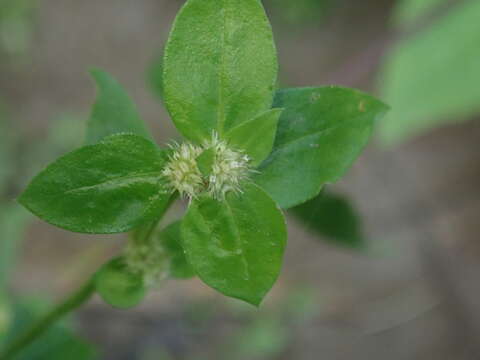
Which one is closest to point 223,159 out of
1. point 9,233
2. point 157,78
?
point 157,78

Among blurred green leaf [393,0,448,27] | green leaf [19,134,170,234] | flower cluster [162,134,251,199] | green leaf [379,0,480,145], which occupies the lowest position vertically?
green leaf [19,134,170,234]

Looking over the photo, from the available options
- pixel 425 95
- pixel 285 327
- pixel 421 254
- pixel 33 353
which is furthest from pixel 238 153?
pixel 421 254

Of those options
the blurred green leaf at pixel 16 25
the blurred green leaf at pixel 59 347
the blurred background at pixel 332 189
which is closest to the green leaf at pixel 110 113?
the blurred green leaf at pixel 59 347

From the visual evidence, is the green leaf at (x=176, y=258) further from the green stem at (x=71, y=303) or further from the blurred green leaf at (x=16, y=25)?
the blurred green leaf at (x=16, y=25)

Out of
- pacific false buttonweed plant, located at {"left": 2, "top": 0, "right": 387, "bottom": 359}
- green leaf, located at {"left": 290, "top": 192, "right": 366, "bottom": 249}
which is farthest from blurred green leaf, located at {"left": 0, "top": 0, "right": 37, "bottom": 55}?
pacific false buttonweed plant, located at {"left": 2, "top": 0, "right": 387, "bottom": 359}

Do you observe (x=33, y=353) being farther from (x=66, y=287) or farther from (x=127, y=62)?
(x=127, y=62)

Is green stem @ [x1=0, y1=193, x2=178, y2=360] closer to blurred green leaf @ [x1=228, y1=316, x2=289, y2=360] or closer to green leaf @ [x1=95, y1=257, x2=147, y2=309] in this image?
green leaf @ [x1=95, y1=257, x2=147, y2=309]

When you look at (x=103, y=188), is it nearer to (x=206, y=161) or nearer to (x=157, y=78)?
(x=206, y=161)
